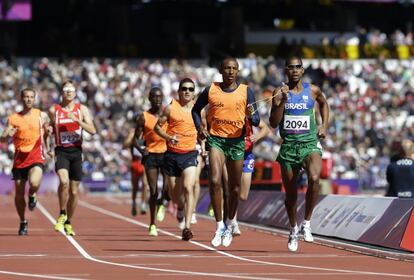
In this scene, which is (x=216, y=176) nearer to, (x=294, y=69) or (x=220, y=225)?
(x=220, y=225)

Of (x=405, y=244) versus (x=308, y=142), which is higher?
(x=308, y=142)

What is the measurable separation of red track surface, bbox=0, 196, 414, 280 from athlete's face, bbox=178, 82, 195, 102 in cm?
205

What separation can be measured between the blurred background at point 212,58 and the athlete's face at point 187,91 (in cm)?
1961

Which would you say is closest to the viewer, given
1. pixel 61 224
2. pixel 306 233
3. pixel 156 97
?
pixel 306 233

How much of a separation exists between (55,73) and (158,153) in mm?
28201

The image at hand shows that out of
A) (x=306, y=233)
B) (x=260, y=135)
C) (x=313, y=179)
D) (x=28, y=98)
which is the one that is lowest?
(x=306, y=233)

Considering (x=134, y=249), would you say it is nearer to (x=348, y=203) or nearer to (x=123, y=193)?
(x=348, y=203)

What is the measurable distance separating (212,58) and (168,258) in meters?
41.1

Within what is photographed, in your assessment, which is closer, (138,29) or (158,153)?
(158,153)

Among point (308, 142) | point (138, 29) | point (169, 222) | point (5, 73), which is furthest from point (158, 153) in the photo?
point (138, 29)

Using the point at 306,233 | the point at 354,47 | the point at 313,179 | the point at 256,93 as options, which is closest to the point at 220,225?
the point at 306,233

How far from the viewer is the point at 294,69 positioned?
16.4m

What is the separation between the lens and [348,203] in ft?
64.2

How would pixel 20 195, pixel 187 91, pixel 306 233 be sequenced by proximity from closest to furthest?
pixel 306 233, pixel 187 91, pixel 20 195
